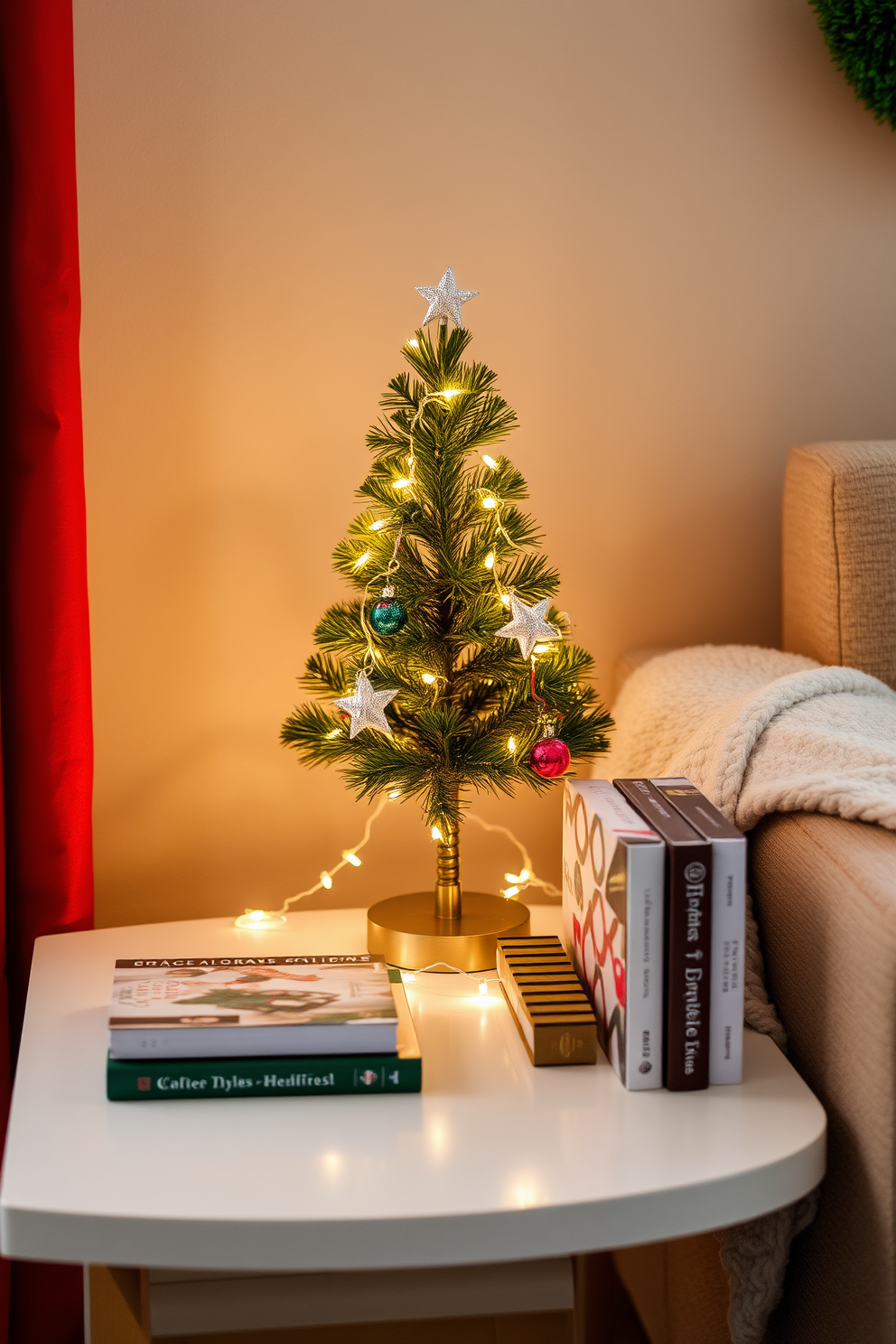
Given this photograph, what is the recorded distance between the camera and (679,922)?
77 cm

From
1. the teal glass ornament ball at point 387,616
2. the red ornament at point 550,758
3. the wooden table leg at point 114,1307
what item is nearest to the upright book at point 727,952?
the red ornament at point 550,758

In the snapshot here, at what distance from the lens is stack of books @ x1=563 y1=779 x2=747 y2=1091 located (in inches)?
30.2

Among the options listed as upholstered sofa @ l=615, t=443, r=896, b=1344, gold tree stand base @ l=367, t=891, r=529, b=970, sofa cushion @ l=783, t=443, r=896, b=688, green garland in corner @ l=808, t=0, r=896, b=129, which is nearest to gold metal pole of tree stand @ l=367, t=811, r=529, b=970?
gold tree stand base @ l=367, t=891, r=529, b=970

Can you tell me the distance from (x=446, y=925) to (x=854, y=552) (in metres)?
0.57

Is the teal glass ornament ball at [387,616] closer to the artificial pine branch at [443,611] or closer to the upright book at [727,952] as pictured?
the artificial pine branch at [443,611]

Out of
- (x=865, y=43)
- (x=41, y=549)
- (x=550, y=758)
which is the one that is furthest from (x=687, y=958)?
(x=865, y=43)

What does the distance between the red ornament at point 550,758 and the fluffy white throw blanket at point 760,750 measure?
128mm

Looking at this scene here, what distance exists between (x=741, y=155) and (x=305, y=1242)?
47.9 inches

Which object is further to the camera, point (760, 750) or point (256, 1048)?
point (760, 750)

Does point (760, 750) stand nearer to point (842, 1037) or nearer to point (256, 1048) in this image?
point (842, 1037)

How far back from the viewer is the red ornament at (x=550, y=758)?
3.05 ft

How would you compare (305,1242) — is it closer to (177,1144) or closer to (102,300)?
(177,1144)

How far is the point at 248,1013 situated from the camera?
787 mm

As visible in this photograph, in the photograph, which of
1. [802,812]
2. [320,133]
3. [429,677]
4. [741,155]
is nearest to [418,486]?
[429,677]
